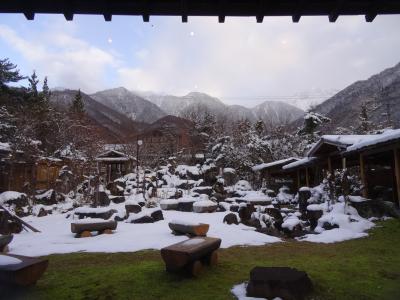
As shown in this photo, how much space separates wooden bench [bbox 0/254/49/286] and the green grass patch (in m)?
0.18

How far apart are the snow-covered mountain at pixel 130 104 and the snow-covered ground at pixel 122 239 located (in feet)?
180

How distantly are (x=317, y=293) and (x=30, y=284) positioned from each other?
4477 mm

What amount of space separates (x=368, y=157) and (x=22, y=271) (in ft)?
51.2

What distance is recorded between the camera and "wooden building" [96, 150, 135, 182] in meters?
31.5

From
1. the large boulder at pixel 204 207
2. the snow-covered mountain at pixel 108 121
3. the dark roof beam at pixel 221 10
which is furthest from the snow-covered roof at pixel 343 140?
the snow-covered mountain at pixel 108 121

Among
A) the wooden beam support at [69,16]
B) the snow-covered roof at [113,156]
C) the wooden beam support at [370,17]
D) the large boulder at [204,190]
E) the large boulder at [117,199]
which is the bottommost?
the large boulder at [117,199]

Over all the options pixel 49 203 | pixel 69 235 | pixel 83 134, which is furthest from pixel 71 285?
pixel 83 134

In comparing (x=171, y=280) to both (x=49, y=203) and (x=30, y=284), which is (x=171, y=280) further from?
(x=49, y=203)

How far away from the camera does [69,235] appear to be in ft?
36.4

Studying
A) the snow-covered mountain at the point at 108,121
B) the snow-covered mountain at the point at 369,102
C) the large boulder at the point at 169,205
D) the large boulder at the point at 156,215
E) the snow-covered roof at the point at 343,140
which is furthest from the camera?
the snow-covered mountain at the point at 108,121

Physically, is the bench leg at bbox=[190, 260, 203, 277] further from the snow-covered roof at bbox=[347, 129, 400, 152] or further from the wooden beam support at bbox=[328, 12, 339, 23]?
the snow-covered roof at bbox=[347, 129, 400, 152]

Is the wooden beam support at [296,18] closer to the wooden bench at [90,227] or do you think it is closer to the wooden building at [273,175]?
the wooden bench at [90,227]

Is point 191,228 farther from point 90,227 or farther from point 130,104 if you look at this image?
point 130,104

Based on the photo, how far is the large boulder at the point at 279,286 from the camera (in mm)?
4551
